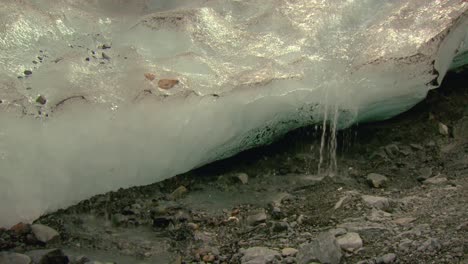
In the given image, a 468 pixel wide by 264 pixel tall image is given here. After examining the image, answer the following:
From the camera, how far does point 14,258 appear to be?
7.96 feet

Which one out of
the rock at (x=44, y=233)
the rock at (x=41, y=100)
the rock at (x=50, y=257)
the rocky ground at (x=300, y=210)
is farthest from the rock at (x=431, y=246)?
the rock at (x=41, y=100)

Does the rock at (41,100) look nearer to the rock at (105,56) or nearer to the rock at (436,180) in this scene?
the rock at (105,56)

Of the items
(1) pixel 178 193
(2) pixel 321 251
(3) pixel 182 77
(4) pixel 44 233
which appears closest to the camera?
(2) pixel 321 251

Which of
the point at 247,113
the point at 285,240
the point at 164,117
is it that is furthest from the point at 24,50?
the point at 285,240

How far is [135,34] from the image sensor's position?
365 centimetres

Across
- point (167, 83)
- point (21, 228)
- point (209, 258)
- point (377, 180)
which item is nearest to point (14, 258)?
point (21, 228)

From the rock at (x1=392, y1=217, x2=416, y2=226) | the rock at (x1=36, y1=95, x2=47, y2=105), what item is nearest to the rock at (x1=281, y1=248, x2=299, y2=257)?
the rock at (x1=392, y1=217, x2=416, y2=226)

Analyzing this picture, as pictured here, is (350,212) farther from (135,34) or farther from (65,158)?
(135,34)

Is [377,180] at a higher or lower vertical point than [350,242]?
higher

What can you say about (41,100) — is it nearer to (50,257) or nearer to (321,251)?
(50,257)

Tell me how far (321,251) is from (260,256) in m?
0.25

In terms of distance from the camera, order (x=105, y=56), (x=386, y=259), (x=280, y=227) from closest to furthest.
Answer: (x=386, y=259)
(x=280, y=227)
(x=105, y=56)

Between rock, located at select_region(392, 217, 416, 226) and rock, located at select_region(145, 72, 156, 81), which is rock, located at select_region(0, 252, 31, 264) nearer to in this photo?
rock, located at select_region(145, 72, 156, 81)

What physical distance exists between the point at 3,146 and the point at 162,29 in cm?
130
